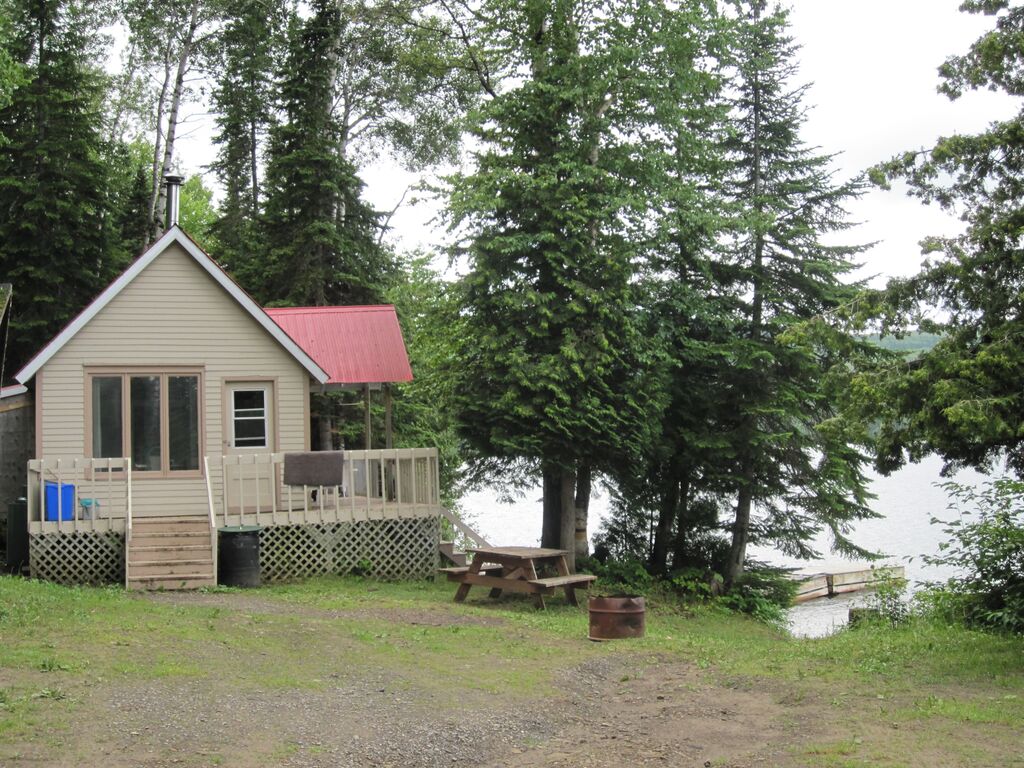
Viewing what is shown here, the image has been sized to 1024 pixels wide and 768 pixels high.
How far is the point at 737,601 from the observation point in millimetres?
21297

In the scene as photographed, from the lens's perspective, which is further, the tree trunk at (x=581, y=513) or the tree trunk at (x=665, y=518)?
the tree trunk at (x=665, y=518)

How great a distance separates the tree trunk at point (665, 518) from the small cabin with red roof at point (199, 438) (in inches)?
263

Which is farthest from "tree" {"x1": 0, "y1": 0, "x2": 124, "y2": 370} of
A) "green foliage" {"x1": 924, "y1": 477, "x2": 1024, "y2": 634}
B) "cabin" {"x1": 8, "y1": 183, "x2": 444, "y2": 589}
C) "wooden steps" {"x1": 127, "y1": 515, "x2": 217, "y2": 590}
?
"green foliage" {"x1": 924, "y1": 477, "x2": 1024, "y2": 634}

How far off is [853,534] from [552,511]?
23.1m

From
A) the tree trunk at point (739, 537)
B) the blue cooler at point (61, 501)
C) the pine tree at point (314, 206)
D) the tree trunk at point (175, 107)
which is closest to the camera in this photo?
the blue cooler at point (61, 501)

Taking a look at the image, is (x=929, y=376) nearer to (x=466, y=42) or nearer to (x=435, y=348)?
(x=435, y=348)

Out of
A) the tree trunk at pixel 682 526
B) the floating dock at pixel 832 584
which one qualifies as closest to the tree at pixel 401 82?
the tree trunk at pixel 682 526

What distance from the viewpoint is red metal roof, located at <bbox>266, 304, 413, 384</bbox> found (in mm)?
18516

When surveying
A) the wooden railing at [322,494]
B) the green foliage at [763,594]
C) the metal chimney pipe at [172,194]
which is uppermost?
the metal chimney pipe at [172,194]

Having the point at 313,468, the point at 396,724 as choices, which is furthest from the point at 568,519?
the point at 396,724

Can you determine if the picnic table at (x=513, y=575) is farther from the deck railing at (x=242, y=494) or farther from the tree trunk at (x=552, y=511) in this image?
the tree trunk at (x=552, y=511)

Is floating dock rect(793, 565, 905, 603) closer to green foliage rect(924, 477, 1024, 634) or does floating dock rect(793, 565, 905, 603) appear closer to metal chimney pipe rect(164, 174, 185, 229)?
green foliage rect(924, 477, 1024, 634)

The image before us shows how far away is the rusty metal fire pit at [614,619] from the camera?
11922 millimetres

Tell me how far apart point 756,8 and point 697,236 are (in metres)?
5.24
